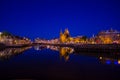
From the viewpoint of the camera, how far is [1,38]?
495 ft

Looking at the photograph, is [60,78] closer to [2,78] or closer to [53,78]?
[53,78]

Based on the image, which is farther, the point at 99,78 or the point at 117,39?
the point at 117,39

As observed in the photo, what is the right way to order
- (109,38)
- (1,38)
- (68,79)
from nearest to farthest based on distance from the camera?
(68,79) → (1,38) → (109,38)

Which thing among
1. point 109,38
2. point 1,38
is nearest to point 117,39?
point 109,38

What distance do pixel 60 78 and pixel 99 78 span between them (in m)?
4.37

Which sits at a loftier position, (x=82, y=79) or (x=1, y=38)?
(x=1, y=38)

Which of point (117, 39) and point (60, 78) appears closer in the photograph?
point (60, 78)

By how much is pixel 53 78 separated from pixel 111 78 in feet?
21.5

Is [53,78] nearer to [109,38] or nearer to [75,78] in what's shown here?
[75,78]

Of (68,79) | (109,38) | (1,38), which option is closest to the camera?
(68,79)

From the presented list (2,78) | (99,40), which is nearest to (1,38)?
(99,40)

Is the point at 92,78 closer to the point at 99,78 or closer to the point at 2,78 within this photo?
the point at 99,78

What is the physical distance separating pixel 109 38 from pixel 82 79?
168 meters

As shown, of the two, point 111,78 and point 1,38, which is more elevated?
point 1,38
